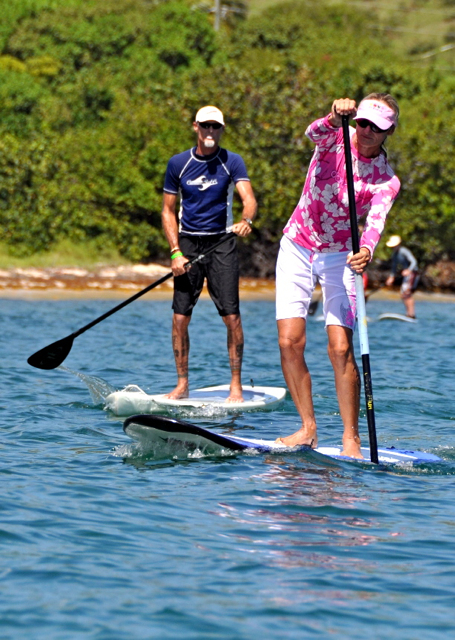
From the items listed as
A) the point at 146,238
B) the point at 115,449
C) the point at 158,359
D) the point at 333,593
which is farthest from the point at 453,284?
the point at 333,593

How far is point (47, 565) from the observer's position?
411 centimetres

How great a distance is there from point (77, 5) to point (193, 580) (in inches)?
2009

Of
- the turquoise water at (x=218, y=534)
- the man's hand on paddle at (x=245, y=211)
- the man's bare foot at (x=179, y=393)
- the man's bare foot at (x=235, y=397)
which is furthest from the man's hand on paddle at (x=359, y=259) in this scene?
the man's bare foot at (x=179, y=393)

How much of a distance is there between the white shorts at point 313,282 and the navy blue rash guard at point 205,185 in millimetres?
1924

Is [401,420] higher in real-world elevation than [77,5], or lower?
lower

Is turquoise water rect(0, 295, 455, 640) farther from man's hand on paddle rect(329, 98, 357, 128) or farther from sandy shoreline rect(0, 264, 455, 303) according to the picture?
sandy shoreline rect(0, 264, 455, 303)

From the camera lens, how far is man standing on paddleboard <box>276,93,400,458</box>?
5875mm

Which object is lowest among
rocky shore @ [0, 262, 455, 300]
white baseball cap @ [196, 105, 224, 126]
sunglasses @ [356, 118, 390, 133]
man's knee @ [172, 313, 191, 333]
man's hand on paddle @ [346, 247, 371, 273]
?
rocky shore @ [0, 262, 455, 300]

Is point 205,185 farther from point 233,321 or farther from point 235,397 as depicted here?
point 235,397

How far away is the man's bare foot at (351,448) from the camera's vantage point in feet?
20.1

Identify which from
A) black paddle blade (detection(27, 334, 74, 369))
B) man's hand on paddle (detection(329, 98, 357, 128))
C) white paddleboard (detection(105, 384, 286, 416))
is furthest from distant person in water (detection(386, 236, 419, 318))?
man's hand on paddle (detection(329, 98, 357, 128))

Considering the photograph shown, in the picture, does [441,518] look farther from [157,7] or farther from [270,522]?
[157,7]

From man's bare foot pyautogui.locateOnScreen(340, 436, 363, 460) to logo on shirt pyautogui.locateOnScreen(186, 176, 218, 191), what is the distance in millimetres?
2713

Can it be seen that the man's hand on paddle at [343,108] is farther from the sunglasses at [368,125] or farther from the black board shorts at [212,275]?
the black board shorts at [212,275]
